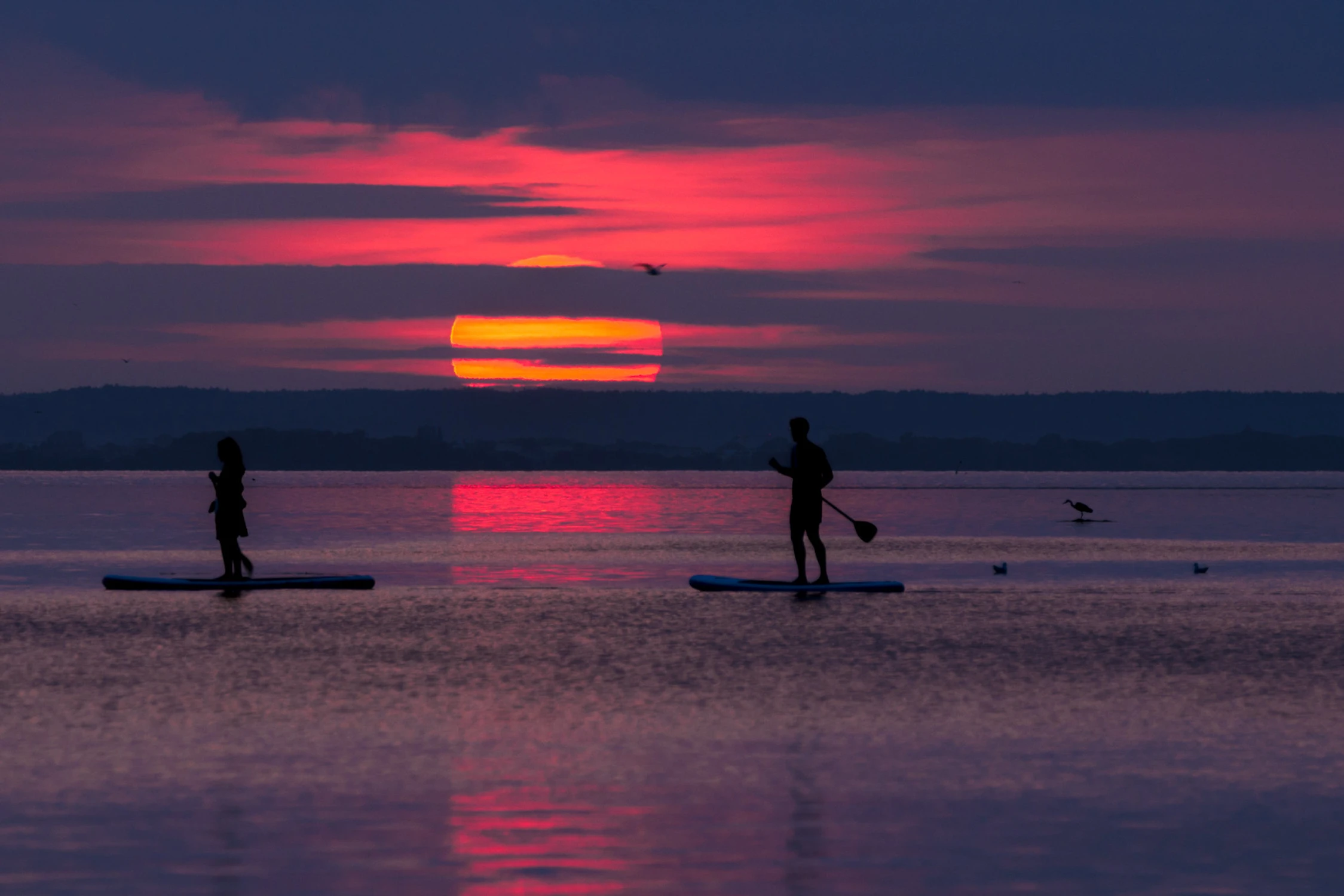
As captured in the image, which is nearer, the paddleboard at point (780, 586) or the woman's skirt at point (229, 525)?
the paddleboard at point (780, 586)

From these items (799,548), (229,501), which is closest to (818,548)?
(799,548)

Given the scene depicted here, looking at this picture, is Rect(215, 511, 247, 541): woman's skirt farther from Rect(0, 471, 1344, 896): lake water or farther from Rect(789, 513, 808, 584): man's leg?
Rect(789, 513, 808, 584): man's leg

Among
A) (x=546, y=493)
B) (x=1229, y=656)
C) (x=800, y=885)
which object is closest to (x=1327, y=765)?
(x=800, y=885)

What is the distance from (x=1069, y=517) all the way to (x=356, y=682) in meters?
67.1

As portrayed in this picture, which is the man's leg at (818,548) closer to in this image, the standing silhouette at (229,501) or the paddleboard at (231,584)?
the paddleboard at (231,584)

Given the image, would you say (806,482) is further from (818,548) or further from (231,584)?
(231,584)

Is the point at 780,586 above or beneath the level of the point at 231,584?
above

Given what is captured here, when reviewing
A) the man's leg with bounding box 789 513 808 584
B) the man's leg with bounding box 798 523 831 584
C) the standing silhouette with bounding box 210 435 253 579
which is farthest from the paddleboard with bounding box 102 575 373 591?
the man's leg with bounding box 798 523 831 584

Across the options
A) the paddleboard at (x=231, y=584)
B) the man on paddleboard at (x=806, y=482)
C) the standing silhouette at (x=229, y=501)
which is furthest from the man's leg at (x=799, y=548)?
the standing silhouette at (x=229, y=501)

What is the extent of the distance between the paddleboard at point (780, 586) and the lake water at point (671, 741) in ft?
1.01

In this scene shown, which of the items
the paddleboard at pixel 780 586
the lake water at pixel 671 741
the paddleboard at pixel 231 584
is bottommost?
the lake water at pixel 671 741

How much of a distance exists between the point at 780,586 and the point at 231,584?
8.30 metres

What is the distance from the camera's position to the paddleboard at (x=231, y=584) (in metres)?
27.6

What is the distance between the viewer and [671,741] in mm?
12781
